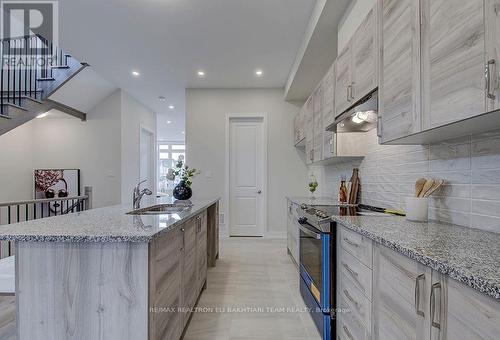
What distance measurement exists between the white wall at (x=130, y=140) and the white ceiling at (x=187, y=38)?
1047 mm

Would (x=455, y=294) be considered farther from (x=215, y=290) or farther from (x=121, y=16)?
(x=121, y=16)

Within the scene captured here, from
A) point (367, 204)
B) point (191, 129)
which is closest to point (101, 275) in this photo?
point (367, 204)

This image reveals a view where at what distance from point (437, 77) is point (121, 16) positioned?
3.26 metres

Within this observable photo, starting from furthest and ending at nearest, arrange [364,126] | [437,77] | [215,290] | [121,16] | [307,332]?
[121,16] → [215,290] → [364,126] → [307,332] → [437,77]

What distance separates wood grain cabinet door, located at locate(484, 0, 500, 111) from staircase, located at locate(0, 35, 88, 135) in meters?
5.30

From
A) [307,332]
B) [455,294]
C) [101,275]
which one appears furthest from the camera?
[307,332]

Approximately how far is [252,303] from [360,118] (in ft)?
6.17

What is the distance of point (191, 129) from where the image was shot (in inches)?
216

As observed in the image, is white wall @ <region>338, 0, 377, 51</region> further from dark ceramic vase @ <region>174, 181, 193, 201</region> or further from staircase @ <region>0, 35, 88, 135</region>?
staircase @ <region>0, 35, 88, 135</region>

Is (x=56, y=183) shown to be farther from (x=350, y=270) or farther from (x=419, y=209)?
(x=419, y=209)

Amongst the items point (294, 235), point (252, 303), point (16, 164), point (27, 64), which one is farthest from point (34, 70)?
point (252, 303)

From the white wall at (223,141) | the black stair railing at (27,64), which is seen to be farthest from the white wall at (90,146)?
the white wall at (223,141)

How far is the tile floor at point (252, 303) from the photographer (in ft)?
6.97

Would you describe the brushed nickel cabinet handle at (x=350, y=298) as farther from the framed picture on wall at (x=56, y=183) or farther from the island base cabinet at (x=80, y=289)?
the framed picture on wall at (x=56, y=183)
